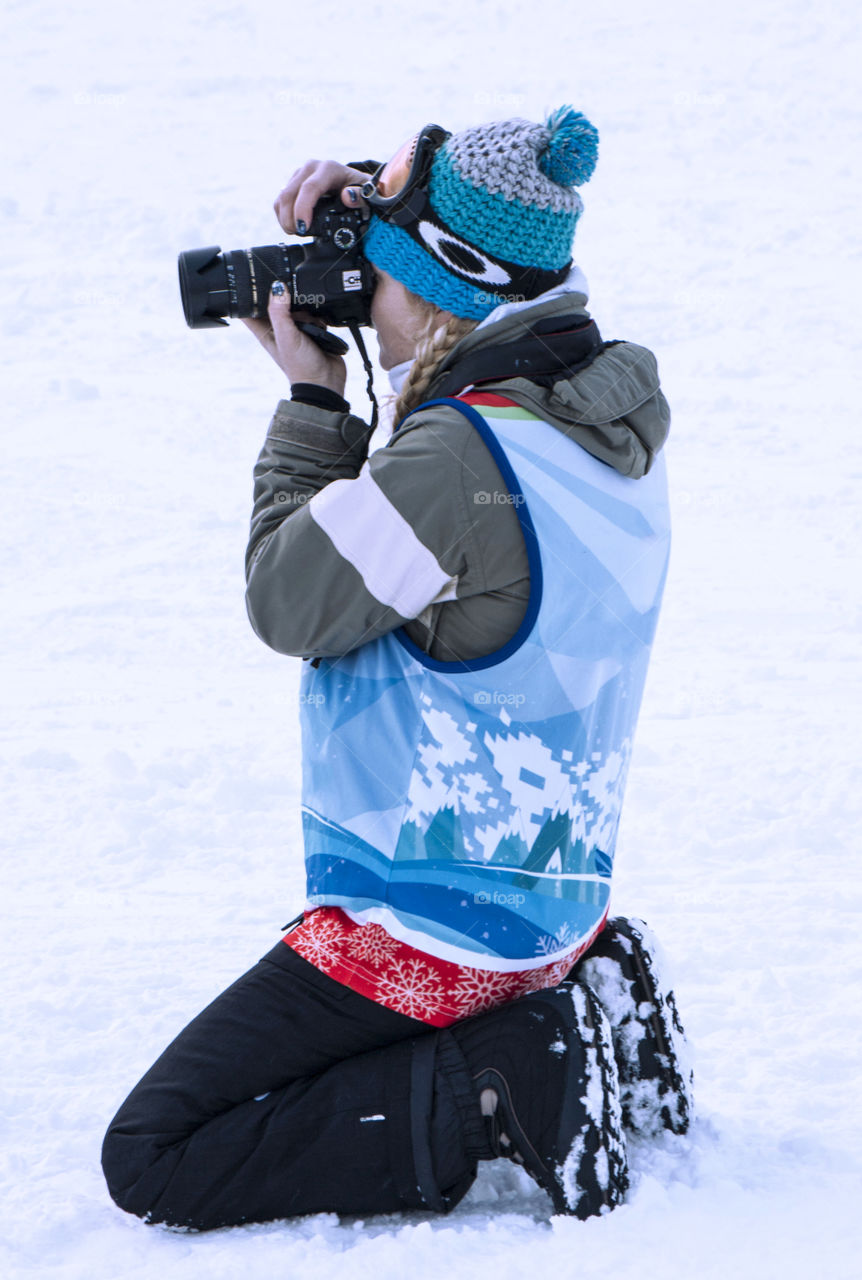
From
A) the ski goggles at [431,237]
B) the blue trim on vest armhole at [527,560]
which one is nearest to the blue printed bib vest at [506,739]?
the blue trim on vest armhole at [527,560]

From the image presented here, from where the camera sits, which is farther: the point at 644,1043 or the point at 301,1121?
the point at 644,1043

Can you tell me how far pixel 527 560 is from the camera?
5.59ft

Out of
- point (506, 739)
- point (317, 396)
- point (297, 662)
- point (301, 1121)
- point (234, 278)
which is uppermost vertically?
point (234, 278)

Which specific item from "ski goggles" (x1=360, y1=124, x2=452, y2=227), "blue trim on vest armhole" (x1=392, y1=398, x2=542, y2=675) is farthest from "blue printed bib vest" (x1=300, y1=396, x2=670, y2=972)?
"ski goggles" (x1=360, y1=124, x2=452, y2=227)

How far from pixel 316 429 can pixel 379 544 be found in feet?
0.97

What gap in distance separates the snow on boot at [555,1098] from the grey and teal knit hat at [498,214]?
958 mm

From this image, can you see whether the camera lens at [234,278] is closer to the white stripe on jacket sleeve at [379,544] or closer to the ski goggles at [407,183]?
the ski goggles at [407,183]

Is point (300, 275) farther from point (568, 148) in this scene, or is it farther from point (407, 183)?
point (568, 148)

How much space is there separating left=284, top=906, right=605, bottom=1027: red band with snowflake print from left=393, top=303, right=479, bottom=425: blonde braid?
2.34ft

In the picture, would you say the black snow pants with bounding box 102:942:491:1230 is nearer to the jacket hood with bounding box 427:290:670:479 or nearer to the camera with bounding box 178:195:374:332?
the jacket hood with bounding box 427:290:670:479

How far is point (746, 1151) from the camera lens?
195cm

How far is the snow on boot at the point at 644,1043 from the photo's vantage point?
1.96 metres

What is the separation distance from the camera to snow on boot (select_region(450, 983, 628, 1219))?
1749 mm

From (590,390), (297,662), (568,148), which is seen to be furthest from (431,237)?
(297,662)
